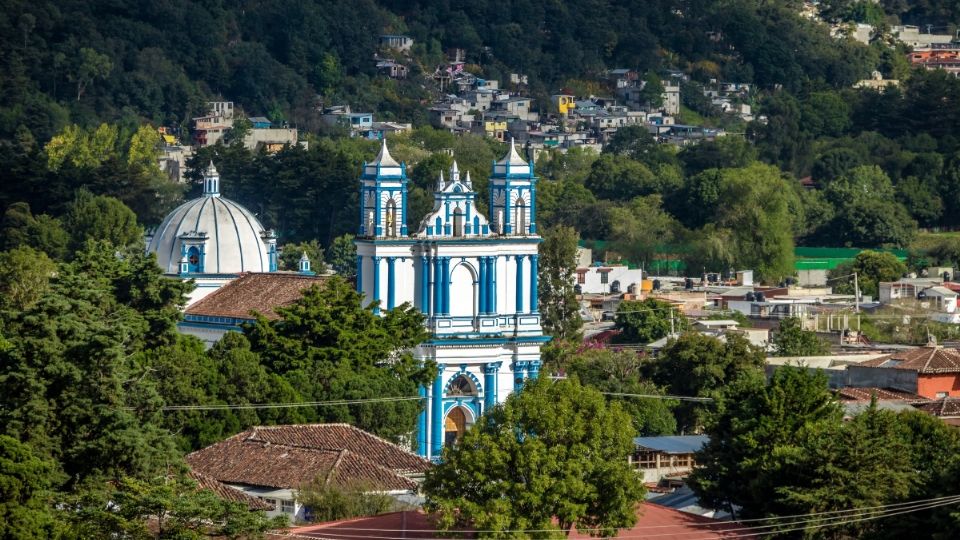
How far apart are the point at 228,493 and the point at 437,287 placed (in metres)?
16.3

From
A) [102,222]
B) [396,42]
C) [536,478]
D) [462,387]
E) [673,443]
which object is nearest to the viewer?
[536,478]

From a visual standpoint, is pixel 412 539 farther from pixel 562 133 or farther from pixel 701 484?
pixel 562 133

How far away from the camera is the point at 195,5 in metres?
167

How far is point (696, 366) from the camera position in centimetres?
6662

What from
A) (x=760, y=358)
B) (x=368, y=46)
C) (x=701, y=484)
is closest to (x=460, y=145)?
(x=368, y=46)

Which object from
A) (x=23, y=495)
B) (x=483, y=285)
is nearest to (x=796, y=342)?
(x=483, y=285)

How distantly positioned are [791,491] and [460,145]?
92.5 m

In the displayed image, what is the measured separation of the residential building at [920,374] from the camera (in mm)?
63500

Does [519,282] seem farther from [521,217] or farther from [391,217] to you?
[391,217]

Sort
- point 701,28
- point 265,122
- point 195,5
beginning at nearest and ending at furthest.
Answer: point 265,122
point 195,5
point 701,28

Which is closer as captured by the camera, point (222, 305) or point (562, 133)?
point (222, 305)

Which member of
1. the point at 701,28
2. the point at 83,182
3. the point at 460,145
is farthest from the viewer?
the point at 701,28

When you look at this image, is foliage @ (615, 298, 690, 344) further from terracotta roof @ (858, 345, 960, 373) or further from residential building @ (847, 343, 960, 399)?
residential building @ (847, 343, 960, 399)

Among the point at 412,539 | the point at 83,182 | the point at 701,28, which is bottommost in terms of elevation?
the point at 412,539
